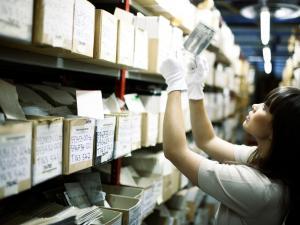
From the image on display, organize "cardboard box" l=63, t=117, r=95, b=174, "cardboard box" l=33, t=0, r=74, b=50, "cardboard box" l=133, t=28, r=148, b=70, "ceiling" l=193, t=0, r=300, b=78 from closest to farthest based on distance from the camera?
"cardboard box" l=33, t=0, r=74, b=50, "cardboard box" l=63, t=117, r=95, b=174, "cardboard box" l=133, t=28, r=148, b=70, "ceiling" l=193, t=0, r=300, b=78

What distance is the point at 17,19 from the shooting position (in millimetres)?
968

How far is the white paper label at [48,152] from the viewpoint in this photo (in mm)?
1082

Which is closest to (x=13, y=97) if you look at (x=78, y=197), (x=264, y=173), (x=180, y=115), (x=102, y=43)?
(x=102, y=43)

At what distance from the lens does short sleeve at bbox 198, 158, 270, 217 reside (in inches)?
56.9

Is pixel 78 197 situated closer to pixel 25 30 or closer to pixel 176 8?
pixel 25 30

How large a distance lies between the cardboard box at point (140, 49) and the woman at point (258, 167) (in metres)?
0.26

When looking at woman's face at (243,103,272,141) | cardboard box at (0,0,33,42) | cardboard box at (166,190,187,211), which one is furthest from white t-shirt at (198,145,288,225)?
cardboard box at (166,190,187,211)

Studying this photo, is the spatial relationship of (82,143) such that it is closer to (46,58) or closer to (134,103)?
(46,58)

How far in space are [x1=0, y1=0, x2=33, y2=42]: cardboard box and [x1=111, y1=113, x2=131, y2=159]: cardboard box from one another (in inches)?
27.9

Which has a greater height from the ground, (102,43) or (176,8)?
(176,8)

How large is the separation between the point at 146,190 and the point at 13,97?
1.14 m

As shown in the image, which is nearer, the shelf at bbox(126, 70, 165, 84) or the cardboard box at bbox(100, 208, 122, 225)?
the cardboard box at bbox(100, 208, 122, 225)

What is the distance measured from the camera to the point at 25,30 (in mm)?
1004

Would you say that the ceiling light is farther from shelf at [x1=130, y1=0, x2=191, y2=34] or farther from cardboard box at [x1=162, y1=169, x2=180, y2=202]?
cardboard box at [x1=162, y1=169, x2=180, y2=202]
